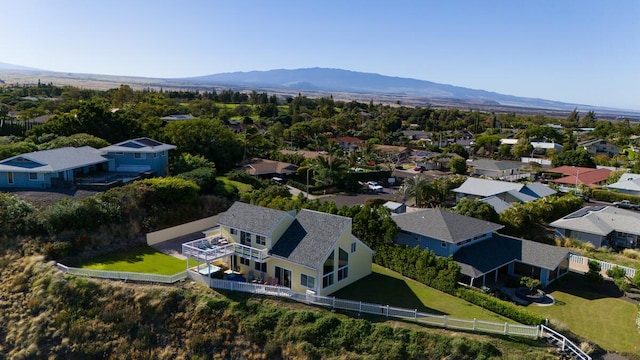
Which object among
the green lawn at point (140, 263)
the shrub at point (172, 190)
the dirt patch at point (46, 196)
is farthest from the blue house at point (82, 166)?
the green lawn at point (140, 263)

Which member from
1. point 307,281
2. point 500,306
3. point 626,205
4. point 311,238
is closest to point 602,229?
point 500,306

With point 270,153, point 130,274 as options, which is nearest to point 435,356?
point 130,274

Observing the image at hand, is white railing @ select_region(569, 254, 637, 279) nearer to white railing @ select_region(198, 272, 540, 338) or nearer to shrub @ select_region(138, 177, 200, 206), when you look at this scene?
white railing @ select_region(198, 272, 540, 338)

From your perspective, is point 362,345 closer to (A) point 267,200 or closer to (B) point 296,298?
(B) point 296,298

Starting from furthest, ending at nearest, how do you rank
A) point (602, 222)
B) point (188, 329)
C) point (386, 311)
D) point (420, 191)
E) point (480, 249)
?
point (420, 191) → point (602, 222) → point (480, 249) → point (188, 329) → point (386, 311)

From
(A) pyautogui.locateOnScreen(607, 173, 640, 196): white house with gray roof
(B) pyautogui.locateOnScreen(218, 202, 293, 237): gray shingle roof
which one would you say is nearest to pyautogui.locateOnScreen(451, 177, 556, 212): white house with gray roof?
(A) pyautogui.locateOnScreen(607, 173, 640, 196): white house with gray roof

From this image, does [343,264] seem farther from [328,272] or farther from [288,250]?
[288,250]
